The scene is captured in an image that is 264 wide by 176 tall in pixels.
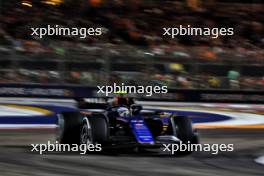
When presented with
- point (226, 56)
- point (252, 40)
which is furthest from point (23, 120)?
point (252, 40)

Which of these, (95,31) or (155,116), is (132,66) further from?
(155,116)

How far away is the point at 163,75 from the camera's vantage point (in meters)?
19.9

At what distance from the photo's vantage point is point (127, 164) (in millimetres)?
8641

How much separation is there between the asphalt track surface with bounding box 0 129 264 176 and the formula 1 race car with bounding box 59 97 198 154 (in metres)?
0.23

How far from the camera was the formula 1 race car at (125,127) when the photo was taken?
947cm

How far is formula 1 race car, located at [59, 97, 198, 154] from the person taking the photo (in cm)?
947

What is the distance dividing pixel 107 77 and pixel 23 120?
5706mm
